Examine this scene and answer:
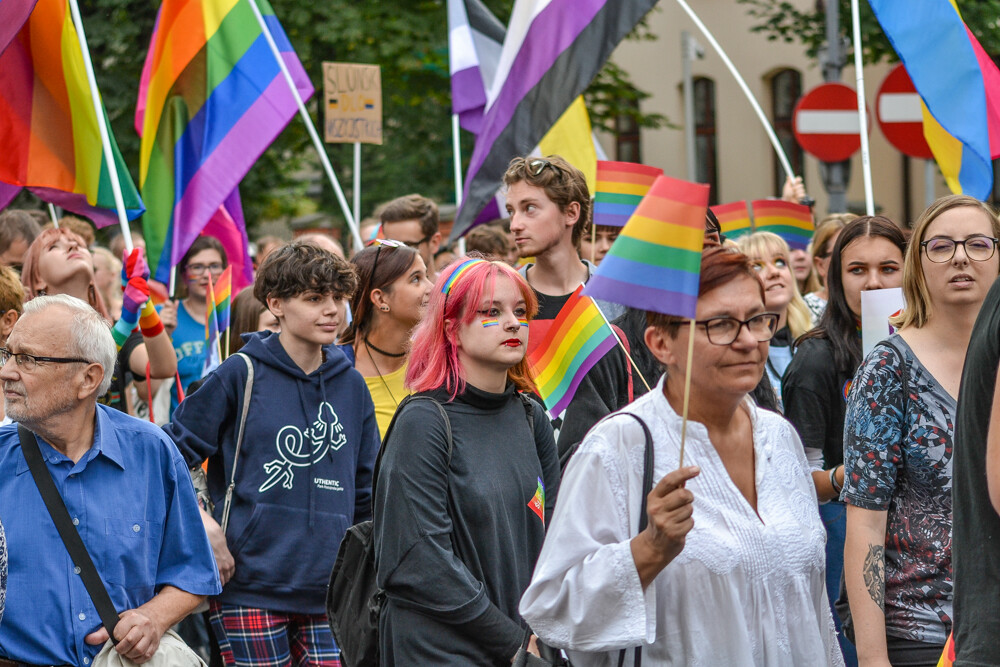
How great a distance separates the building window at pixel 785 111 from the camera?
26797mm

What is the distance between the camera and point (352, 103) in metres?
9.34

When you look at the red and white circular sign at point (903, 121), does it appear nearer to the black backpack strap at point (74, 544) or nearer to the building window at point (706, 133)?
the black backpack strap at point (74, 544)

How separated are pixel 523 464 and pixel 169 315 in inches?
161

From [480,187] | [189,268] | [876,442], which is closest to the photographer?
[876,442]

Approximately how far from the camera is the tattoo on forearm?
342 centimetres

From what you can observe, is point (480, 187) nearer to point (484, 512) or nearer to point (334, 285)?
point (334, 285)

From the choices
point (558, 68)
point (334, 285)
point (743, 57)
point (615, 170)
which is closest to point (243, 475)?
point (334, 285)

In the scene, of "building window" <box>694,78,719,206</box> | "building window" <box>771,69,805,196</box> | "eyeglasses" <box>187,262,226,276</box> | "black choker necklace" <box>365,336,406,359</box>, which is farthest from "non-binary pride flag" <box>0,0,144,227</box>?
"building window" <box>694,78,719,206</box>

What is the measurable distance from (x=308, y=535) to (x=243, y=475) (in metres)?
0.32

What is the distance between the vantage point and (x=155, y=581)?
3.88 meters

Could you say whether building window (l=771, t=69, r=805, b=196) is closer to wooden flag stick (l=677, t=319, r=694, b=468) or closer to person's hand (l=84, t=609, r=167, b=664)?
person's hand (l=84, t=609, r=167, b=664)

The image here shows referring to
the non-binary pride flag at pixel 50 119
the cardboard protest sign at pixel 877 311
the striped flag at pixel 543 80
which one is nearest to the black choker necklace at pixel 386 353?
the striped flag at pixel 543 80

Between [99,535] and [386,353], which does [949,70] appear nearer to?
[386,353]

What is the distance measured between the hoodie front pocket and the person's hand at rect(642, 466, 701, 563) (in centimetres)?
231
